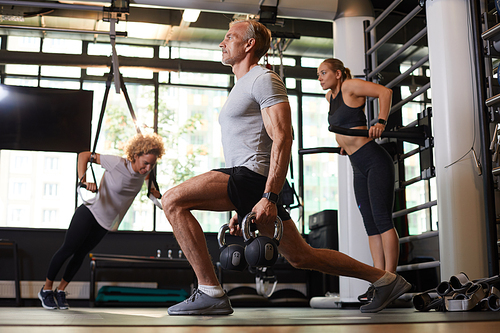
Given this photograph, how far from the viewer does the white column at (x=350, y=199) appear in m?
3.95

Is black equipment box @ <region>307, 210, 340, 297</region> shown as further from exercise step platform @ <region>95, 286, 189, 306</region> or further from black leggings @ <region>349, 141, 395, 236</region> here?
black leggings @ <region>349, 141, 395, 236</region>

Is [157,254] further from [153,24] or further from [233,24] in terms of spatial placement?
[233,24]

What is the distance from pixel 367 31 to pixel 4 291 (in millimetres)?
5102

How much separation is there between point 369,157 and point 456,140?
1.75ft

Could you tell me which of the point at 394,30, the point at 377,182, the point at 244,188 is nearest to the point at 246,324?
the point at 244,188

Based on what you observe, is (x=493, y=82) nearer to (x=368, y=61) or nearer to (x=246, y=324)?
(x=368, y=61)

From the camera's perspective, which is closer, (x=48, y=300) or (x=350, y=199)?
(x=48, y=300)

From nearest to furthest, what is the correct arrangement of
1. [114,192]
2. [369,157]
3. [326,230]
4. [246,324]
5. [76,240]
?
[246,324], [369,157], [76,240], [114,192], [326,230]

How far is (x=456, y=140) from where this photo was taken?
10.3 feet

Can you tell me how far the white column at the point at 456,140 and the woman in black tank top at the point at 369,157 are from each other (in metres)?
0.32

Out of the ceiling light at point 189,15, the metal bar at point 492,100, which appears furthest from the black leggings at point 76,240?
the ceiling light at point 189,15

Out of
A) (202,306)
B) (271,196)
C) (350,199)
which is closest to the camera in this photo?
(271,196)

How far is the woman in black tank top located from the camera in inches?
122

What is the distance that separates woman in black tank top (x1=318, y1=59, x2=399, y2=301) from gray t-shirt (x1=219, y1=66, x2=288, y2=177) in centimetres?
108
